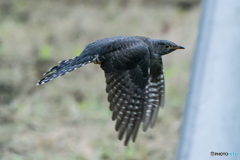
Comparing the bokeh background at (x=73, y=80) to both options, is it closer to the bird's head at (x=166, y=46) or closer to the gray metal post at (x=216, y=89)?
the gray metal post at (x=216, y=89)

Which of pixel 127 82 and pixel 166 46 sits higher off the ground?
pixel 166 46

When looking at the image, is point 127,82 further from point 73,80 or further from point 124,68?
point 73,80

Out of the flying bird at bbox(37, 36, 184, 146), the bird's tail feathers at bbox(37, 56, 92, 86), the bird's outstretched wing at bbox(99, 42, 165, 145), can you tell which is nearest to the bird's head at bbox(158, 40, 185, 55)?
the flying bird at bbox(37, 36, 184, 146)

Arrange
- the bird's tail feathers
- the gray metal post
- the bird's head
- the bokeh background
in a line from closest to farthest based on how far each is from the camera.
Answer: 1. the gray metal post
2. the bird's tail feathers
3. the bird's head
4. the bokeh background

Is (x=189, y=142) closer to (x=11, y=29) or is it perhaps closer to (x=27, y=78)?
(x=27, y=78)

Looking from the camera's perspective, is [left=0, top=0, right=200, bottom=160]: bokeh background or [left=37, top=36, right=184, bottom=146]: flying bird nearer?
[left=37, top=36, right=184, bottom=146]: flying bird

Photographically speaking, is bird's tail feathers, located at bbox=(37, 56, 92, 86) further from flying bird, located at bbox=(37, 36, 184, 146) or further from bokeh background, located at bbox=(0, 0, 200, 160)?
bokeh background, located at bbox=(0, 0, 200, 160)

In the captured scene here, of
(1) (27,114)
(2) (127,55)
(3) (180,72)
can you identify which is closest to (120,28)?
(3) (180,72)

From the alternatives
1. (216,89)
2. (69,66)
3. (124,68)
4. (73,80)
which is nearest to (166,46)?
(124,68)
